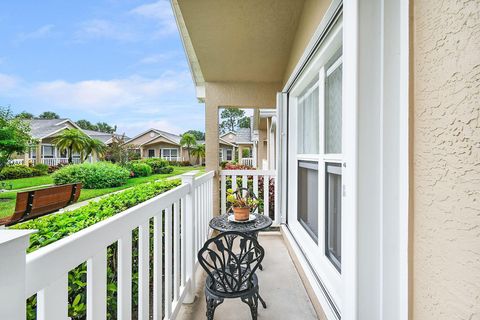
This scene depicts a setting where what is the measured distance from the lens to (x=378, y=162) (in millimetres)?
1069

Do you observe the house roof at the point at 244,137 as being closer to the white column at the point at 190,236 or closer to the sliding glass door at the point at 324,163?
the sliding glass door at the point at 324,163

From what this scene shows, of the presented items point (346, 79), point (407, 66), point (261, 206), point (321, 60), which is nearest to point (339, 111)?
point (321, 60)

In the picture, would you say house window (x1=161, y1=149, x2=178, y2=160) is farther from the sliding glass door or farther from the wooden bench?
the sliding glass door

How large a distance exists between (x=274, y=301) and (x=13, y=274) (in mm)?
2154

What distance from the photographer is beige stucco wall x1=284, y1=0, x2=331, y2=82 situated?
1990 millimetres

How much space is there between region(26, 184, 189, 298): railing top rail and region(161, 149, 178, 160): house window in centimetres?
2826

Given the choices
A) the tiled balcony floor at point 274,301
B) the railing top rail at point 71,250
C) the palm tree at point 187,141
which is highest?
the palm tree at point 187,141

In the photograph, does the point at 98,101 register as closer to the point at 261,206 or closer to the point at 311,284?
the point at 261,206

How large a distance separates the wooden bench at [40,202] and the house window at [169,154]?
75.5 feet

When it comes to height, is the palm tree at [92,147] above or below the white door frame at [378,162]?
above

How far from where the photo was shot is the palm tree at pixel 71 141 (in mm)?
12172

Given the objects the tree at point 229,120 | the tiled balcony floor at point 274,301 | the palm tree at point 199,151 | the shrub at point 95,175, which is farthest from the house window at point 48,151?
the tree at point 229,120

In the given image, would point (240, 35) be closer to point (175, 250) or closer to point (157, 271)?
point (175, 250)

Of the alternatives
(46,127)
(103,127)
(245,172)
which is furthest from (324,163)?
(103,127)
